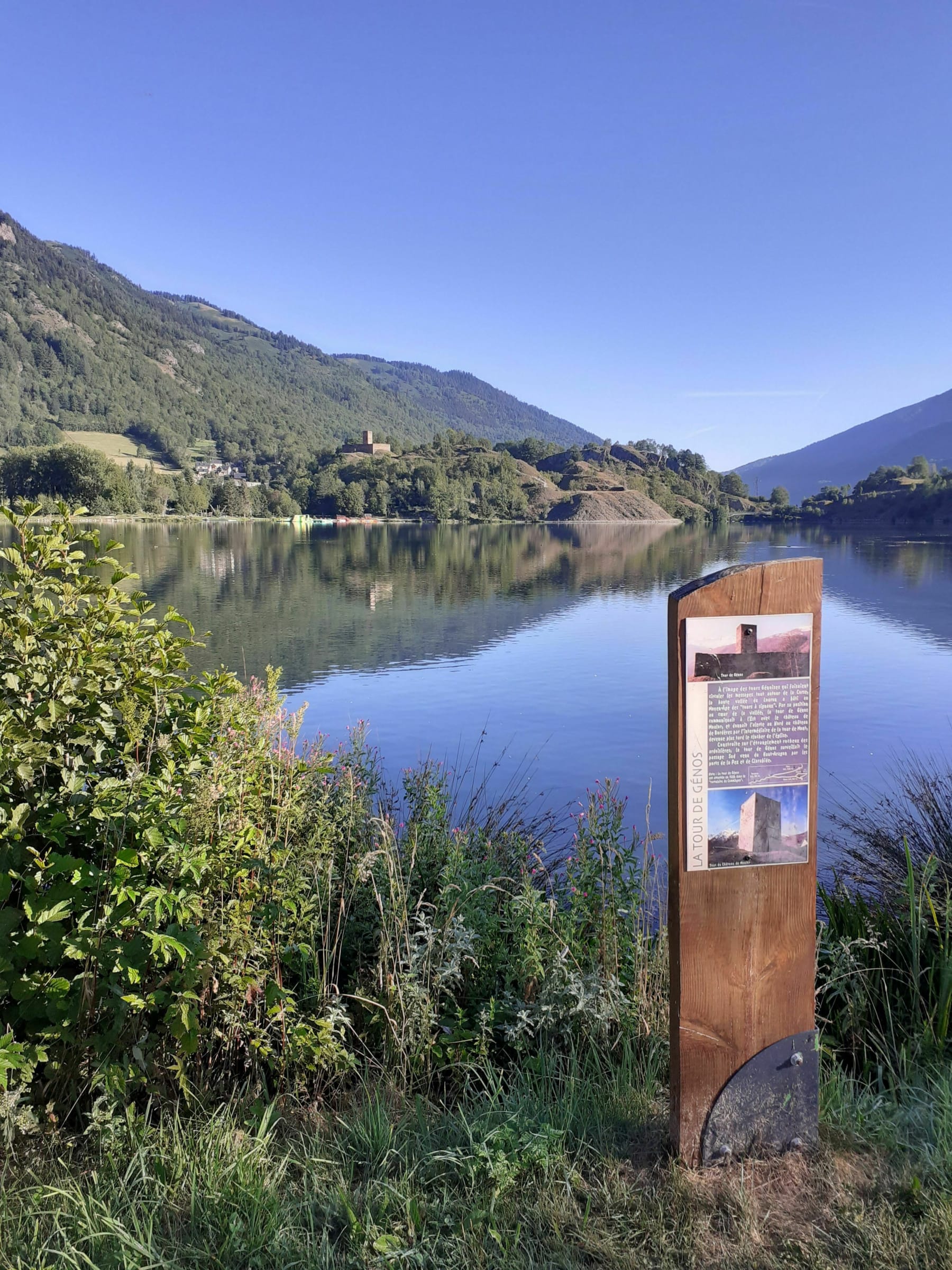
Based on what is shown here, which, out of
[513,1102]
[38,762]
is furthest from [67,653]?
[513,1102]

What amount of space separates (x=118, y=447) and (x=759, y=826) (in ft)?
646

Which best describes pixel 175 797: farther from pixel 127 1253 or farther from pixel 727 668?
pixel 727 668

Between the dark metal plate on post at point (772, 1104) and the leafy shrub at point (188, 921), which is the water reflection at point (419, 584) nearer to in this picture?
the leafy shrub at point (188, 921)

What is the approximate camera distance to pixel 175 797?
2980 mm

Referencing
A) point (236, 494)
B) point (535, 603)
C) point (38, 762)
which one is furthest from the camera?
point (236, 494)

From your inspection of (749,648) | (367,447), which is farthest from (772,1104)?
(367,447)

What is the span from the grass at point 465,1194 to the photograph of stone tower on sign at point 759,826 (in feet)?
3.24

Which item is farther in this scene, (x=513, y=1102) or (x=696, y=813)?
(x=513, y=1102)

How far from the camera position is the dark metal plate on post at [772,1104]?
2699 mm

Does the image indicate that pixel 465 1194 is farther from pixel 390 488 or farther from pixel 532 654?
pixel 390 488

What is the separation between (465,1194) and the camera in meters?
2.51

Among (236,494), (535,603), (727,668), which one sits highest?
(236,494)

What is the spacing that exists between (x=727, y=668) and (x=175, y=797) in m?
1.97

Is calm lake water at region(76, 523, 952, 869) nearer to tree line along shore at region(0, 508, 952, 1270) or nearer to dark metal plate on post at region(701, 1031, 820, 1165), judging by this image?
tree line along shore at region(0, 508, 952, 1270)
